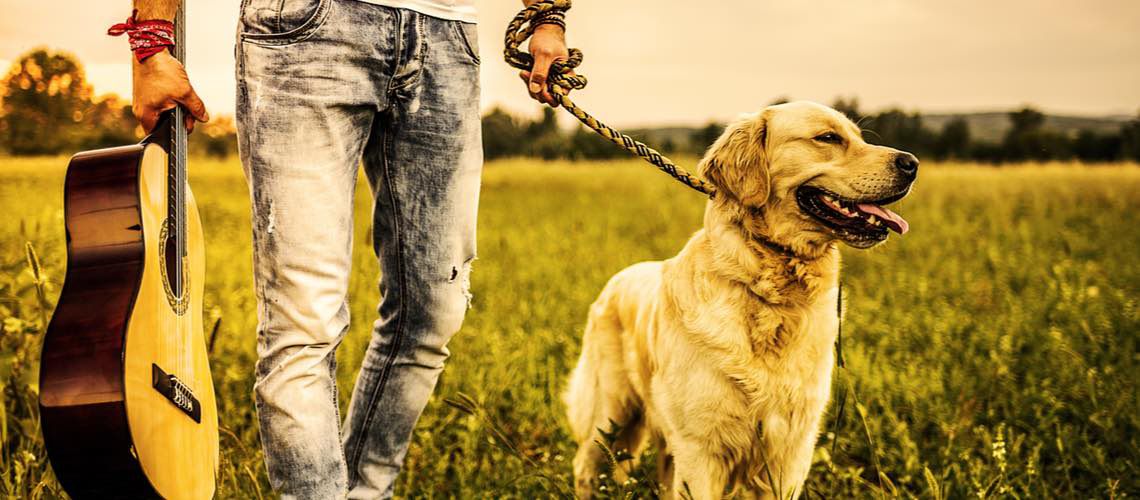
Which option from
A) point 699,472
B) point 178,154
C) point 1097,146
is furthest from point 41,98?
point 1097,146

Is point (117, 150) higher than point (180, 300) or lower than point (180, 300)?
higher

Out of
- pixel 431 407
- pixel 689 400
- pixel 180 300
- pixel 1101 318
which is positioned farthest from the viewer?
pixel 1101 318

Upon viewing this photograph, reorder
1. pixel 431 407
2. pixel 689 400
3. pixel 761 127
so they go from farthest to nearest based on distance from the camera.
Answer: pixel 431 407, pixel 761 127, pixel 689 400

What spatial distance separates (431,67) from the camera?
2.03 metres

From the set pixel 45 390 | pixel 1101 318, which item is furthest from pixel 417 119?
pixel 1101 318

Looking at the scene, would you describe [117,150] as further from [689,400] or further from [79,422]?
[689,400]

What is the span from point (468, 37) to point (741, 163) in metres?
0.91

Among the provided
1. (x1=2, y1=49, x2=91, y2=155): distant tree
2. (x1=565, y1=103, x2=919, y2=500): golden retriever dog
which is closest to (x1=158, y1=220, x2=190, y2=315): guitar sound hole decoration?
(x1=565, y1=103, x2=919, y2=500): golden retriever dog

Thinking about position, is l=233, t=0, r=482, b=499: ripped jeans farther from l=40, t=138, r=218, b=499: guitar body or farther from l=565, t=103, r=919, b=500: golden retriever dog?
l=565, t=103, r=919, b=500: golden retriever dog

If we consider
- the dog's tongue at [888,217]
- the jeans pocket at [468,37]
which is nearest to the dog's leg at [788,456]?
the dog's tongue at [888,217]

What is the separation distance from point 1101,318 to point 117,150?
473cm

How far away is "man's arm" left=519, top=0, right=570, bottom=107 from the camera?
2344 mm

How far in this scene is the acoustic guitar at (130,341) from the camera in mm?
1533

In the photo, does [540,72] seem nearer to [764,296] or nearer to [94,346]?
[764,296]
